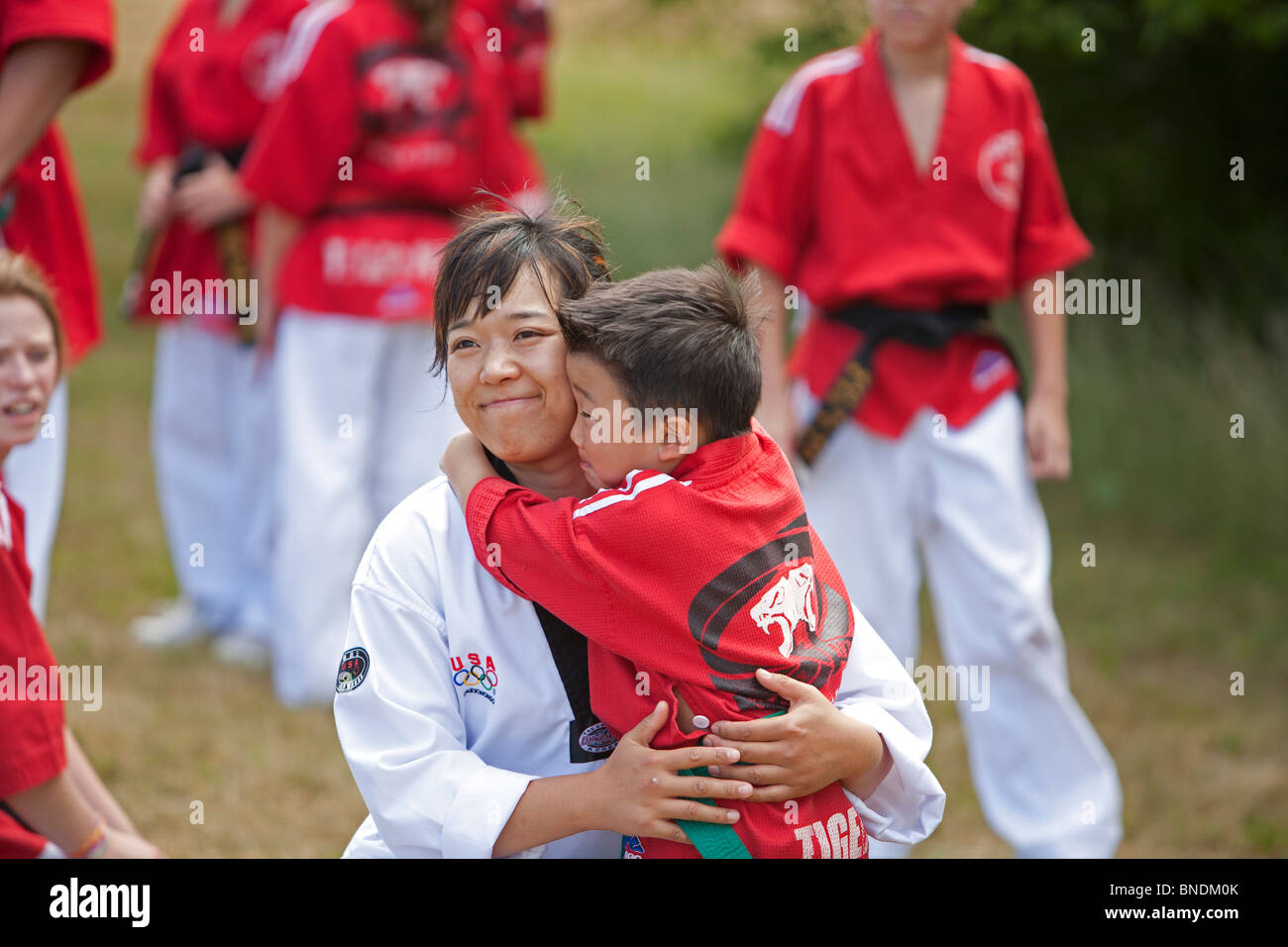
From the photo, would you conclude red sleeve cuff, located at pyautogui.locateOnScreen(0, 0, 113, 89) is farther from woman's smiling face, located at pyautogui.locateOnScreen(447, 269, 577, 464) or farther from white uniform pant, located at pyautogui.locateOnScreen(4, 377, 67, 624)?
woman's smiling face, located at pyautogui.locateOnScreen(447, 269, 577, 464)

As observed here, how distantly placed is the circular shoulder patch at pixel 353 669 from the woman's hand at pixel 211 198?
10.3 feet

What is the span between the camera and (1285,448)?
6082mm

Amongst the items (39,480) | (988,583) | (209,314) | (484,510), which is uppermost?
(209,314)

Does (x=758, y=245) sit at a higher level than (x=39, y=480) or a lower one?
higher

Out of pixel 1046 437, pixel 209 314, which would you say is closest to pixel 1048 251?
pixel 1046 437

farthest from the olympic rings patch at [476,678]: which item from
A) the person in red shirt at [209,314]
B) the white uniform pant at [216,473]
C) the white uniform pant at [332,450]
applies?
the white uniform pant at [216,473]

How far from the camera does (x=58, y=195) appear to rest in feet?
10.1

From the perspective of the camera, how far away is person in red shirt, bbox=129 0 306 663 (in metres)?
4.86

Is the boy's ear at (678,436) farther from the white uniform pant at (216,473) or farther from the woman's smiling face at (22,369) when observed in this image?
the white uniform pant at (216,473)

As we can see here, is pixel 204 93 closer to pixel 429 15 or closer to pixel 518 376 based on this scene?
pixel 429 15

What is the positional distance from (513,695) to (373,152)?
2.69m

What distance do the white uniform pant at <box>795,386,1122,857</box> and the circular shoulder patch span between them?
1.70 meters

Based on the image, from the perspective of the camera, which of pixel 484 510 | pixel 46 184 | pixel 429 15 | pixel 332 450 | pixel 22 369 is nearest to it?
pixel 484 510

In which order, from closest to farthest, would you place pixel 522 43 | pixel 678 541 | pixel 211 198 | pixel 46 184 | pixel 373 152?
pixel 678 541
pixel 46 184
pixel 373 152
pixel 211 198
pixel 522 43
